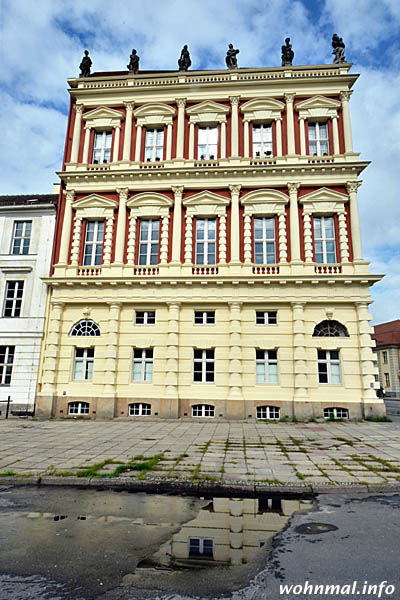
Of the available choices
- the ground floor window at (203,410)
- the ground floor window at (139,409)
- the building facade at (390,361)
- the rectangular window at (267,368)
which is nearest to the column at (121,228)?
the ground floor window at (139,409)

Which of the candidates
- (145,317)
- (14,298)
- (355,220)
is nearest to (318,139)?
(355,220)

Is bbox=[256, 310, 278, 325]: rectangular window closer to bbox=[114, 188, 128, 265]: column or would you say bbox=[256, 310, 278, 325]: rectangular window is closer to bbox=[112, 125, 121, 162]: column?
bbox=[114, 188, 128, 265]: column

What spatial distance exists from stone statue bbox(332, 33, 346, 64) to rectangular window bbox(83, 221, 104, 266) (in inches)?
668

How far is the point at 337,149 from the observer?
2056 centimetres

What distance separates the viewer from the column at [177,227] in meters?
19.8

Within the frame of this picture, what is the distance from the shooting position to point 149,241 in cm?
2050

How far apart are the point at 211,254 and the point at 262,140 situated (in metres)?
7.54

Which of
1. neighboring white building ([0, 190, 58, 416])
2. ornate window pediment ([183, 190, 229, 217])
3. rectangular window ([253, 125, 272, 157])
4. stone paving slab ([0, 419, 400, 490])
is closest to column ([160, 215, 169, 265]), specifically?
ornate window pediment ([183, 190, 229, 217])

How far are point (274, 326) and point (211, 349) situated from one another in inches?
134

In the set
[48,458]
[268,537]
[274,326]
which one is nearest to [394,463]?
[268,537]

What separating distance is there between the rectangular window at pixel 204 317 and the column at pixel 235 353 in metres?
1.06

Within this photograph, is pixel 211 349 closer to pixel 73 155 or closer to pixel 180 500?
pixel 180 500

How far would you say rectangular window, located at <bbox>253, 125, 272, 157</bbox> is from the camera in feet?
69.7

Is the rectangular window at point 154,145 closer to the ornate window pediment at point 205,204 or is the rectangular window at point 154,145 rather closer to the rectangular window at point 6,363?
the ornate window pediment at point 205,204
